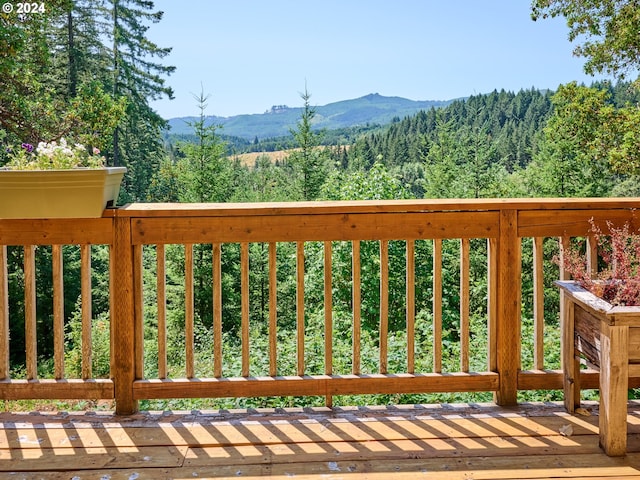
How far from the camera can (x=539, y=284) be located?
2.47 m

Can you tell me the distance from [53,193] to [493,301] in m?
1.80

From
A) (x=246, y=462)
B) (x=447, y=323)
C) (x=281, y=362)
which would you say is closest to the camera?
(x=246, y=462)

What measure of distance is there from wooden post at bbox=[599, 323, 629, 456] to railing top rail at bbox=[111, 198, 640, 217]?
0.61 metres

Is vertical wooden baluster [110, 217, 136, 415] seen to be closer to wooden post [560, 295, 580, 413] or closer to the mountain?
wooden post [560, 295, 580, 413]

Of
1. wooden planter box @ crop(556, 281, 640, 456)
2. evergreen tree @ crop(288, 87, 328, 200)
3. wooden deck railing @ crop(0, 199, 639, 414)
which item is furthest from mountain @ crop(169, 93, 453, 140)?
wooden planter box @ crop(556, 281, 640, 456)

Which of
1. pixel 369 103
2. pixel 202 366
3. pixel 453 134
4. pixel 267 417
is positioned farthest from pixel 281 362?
pixel 369 103

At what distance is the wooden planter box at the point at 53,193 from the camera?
2.21 metres

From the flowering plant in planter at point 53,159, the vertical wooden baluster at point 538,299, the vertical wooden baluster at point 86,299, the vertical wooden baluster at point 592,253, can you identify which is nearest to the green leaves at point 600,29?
the vertical wooden baluster at point 592,253

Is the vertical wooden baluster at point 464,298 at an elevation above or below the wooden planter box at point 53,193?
below

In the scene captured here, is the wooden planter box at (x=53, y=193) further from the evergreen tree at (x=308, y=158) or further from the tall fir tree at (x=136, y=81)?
the tall fir tree at (x=136, y=81)

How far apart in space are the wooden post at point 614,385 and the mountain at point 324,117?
1628 cm

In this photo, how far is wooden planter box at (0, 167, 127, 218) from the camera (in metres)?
2.21

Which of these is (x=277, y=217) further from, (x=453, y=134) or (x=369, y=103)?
(x=369, y=103)

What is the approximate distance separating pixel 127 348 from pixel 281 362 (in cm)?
437
